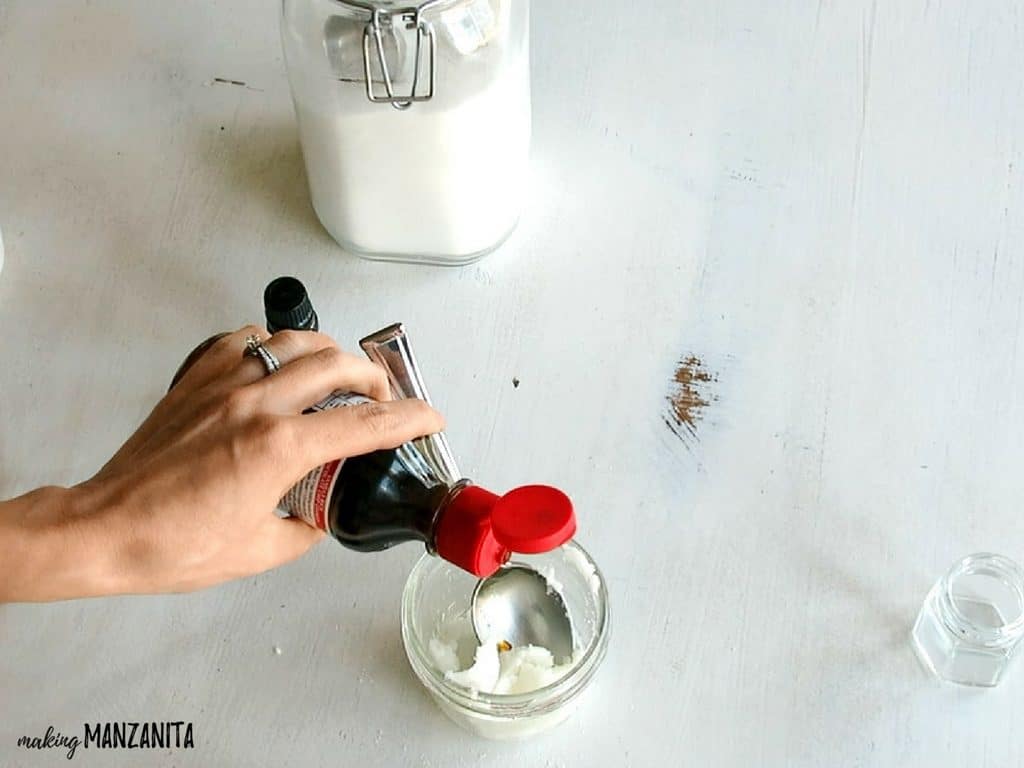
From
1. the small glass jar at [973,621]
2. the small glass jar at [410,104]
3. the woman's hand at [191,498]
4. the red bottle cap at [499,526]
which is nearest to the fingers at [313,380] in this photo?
the woman's hand at [191,498]

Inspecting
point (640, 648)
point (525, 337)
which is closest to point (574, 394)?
point (525, 337)

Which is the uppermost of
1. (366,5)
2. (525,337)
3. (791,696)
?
(366,5)

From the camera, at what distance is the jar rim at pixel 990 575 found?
2.59 feet

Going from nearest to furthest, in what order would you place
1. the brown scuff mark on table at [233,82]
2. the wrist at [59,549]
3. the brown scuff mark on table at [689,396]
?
the wrist at [59,549]
the brown scuff mark on table at [689,396]
the brown scuff mark on table at [233,82]

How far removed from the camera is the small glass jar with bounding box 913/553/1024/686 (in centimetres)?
79

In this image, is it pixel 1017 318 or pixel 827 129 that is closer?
pixel 1017 318

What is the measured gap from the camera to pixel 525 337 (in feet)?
3.20

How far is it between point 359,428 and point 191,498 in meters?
0.10

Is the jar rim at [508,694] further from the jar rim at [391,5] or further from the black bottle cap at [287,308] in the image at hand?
the jar rim at [391,5]

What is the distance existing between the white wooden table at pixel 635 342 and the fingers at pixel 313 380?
170mm

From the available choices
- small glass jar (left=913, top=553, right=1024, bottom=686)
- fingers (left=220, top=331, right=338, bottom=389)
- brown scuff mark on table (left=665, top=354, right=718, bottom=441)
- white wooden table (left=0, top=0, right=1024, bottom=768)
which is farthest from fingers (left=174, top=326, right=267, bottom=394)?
small glass jar (left=913, top=553, right=1024, bottom=686)

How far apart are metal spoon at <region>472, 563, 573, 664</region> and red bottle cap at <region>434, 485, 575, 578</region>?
4.2 inches

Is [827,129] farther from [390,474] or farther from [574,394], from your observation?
[390,474]

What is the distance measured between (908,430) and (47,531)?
61cm
